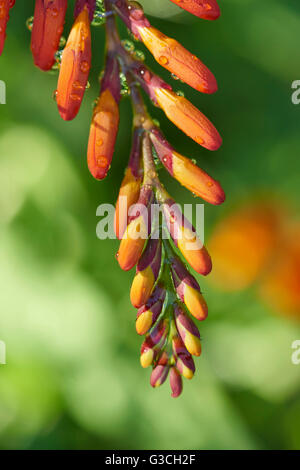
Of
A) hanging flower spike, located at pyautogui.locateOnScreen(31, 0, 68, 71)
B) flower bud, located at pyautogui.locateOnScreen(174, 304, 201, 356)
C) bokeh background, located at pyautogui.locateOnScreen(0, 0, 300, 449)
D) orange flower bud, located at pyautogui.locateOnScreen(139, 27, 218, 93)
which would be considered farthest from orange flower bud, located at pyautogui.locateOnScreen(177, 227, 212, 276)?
bokeh background, located at pyautogui.locateOnScreen(0, 0, 300, 449)

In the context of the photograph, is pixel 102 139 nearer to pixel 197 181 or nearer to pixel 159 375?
pixel 197 181

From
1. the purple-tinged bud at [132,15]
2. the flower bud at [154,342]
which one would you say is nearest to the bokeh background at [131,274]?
the purple-tinged bud at [132,15]

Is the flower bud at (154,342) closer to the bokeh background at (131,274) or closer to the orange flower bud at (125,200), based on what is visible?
the orange flower bud at (125,200)

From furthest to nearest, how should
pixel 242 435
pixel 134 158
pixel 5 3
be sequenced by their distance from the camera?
pixel 242 435
pixel 134 158
pixel 5 3

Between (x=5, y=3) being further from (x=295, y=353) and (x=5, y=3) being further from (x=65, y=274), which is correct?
(x=295, y=353)

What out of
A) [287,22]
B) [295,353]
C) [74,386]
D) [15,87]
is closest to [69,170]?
[15,87]

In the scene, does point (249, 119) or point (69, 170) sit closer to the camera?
point (69, 170)

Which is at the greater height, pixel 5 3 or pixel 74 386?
pixel 5 3
